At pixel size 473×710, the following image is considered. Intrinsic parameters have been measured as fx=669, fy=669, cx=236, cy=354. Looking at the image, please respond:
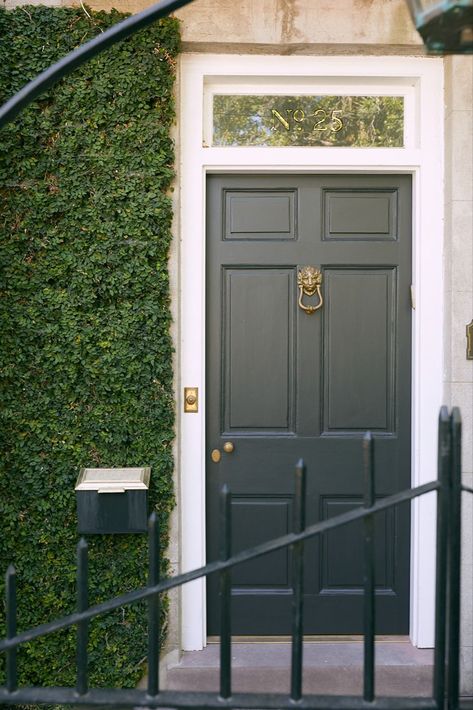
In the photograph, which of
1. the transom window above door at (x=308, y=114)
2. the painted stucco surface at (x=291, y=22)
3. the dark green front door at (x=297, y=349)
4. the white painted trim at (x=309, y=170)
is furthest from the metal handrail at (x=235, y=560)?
the painted stucco surface at (x=291, y=22)

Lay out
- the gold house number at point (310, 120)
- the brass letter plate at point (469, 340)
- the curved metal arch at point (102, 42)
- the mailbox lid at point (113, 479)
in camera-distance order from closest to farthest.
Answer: the curved metal arch at point (102, 42)
the mailbox lid at point (113, 479)
the brass letter plate at point (469, 340)
the gold house number at point (310, 120)

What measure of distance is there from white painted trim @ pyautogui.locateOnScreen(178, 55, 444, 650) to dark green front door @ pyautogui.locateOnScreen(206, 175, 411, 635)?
0.31 feet

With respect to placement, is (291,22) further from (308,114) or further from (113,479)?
(113,479)

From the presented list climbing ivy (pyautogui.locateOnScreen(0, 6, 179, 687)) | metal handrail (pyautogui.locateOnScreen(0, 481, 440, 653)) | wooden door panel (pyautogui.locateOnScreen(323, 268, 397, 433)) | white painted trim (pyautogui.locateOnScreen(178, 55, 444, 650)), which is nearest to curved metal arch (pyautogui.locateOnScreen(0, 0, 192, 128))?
metal handrail (pyautogui.locateOnScreen(0, 481, 440, 653))

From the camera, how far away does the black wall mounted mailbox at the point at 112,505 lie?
3428 millimetres

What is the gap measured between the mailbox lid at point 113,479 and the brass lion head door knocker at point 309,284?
1.28m

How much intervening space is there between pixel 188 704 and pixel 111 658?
84.7 inches

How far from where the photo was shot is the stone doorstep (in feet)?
11.4

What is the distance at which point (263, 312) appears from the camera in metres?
3.82

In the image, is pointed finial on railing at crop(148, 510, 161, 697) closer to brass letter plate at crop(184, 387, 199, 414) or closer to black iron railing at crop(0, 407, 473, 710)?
black iron railing at crop(0, 407, 473, 710)

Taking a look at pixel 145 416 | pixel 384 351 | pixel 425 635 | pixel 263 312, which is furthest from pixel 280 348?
pixel 425 635

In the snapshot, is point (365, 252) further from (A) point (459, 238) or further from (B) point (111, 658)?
(B) point (111, 658)

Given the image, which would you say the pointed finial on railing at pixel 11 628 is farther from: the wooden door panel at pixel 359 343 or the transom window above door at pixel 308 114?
the transom window above door at pixel 308 114

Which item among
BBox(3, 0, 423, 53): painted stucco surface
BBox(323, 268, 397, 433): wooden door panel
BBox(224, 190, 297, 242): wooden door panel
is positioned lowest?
BBox(323, 268, 397, 433): wooden door panel
